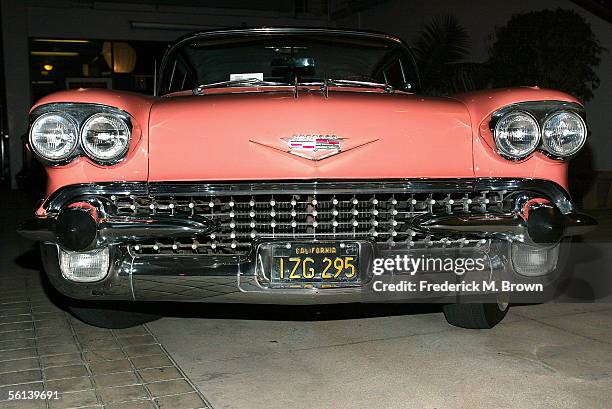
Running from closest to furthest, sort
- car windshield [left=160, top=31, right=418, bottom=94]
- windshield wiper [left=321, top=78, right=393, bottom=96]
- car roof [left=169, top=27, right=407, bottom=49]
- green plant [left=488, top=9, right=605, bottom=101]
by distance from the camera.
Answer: windshield wiper [left=321, top=78, right=393, bottom=96], car windshield [left=160, top=31, right=418, bottom=94], car roof [left=169, top=27, right=407, bottom=49], green plant [left=488, top=9, right=605, bottom=101]

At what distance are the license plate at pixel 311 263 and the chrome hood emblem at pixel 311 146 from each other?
394 millimetres

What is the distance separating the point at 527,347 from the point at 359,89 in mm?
1618

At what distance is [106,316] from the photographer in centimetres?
396

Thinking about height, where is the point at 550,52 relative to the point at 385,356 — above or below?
above

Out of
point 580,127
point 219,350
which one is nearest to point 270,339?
point 219,350

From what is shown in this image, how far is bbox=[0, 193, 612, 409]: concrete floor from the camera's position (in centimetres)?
300

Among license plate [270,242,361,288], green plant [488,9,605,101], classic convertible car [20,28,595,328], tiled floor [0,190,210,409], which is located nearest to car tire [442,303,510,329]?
classic convertible car [20,28,595,328]

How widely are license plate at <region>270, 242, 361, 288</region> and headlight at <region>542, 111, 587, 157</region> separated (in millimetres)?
1043

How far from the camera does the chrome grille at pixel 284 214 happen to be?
315cm

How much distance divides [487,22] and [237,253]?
10261 mm

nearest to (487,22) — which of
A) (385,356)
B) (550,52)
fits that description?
(550,52)

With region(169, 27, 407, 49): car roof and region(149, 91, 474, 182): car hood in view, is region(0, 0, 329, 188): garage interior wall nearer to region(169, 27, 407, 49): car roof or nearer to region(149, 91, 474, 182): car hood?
region(169, 27, 407, 49): car roof

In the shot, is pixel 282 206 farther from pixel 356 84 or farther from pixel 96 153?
pixel 356 84

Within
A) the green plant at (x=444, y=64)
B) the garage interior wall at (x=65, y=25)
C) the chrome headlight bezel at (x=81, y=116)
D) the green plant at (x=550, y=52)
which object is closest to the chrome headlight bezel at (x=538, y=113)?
the chrome headlight bezel at (x=81, y=116)
